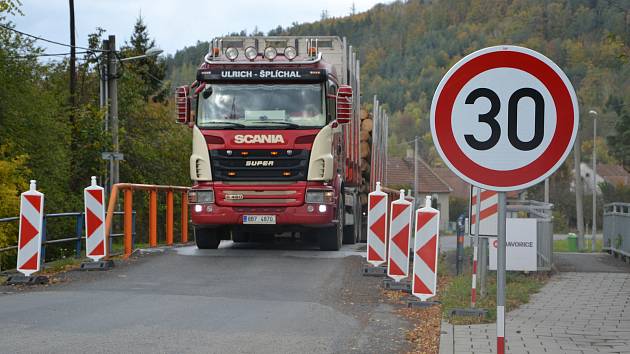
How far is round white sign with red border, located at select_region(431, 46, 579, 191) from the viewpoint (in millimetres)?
4855

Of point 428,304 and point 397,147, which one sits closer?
point 428,304

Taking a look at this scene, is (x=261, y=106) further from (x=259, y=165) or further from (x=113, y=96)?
(x=113, y=96)

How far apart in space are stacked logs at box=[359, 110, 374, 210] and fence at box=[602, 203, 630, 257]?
5681 mm

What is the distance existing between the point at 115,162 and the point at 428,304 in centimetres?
2485

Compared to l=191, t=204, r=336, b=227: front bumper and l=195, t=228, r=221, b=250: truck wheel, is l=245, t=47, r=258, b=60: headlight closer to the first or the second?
l=191, t=204, r=336, b=227: front bumper

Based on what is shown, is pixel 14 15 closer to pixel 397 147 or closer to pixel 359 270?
pixel 359 270

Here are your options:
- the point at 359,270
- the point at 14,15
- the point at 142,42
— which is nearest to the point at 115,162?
the point at 14,15

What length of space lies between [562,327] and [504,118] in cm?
554

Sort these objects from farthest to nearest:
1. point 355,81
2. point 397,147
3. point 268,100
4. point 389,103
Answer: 1. point 389,103
2. point 397,147
3. point 355,81
4. point 268,100

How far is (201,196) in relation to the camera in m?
17.7

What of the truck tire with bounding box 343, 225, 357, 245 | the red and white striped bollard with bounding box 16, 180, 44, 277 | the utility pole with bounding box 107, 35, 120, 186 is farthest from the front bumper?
the utility pole with bounding box 107, 35, 120, 186

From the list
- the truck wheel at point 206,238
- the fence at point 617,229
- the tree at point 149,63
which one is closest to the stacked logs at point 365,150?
→ the truck wheel at point 206,238

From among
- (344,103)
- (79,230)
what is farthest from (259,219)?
(79,230)

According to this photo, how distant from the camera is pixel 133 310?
10.9 m
